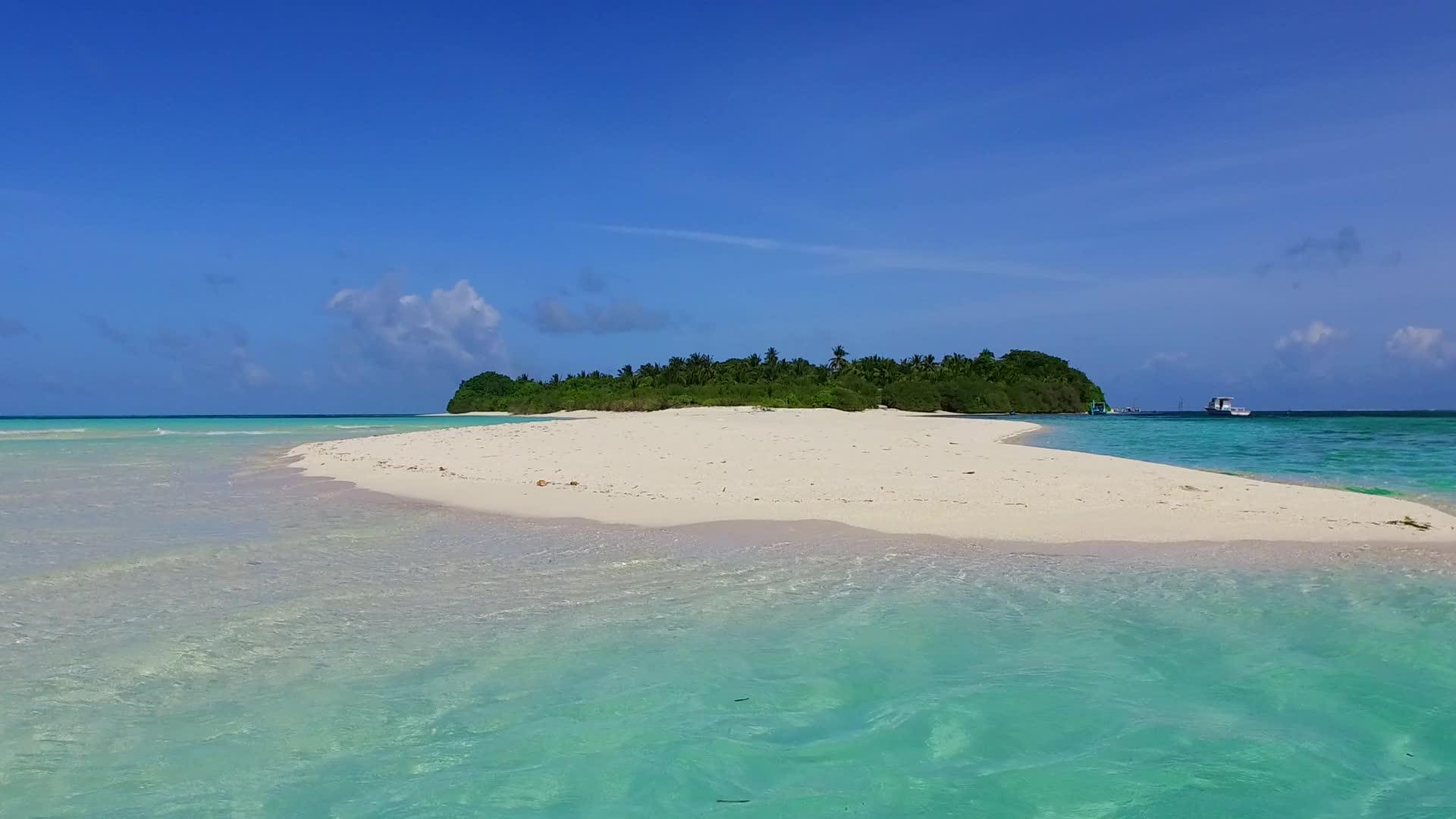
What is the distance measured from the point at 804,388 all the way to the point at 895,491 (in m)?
83.3

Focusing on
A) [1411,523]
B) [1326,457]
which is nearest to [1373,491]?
[1411,523]

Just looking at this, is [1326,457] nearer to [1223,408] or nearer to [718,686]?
[718,686]

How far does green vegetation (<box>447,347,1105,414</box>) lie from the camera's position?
95.7 metres

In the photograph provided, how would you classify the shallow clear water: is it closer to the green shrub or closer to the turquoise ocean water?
the turquoise ocean water

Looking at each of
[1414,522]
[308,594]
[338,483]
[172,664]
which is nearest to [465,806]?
[172,664]

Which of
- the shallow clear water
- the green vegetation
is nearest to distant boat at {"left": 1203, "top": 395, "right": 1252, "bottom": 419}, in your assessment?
the green vegetation

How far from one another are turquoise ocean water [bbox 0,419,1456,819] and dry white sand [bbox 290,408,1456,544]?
2171 millimetres

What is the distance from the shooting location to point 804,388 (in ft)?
316

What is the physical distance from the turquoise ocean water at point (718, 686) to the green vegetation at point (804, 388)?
82246 mm

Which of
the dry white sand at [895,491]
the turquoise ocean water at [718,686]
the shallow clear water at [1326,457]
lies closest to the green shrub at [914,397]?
the shallow clear water at [1326,457]

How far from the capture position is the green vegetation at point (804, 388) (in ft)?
314

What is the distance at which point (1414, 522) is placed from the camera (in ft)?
34.4

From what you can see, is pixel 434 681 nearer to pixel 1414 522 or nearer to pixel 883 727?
pixel 883 727

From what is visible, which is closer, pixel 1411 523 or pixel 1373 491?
pixel 1411 523
